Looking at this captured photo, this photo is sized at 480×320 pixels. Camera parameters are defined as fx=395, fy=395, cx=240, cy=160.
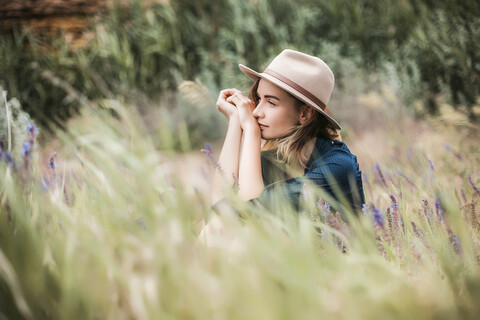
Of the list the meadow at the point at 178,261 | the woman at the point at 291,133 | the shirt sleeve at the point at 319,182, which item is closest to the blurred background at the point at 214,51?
the woman at the point at 291,133

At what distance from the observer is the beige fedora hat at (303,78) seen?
66.9 inches

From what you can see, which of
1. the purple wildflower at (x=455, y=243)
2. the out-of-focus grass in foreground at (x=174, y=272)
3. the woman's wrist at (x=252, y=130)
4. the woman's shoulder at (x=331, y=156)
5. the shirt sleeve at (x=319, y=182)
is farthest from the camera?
the woman's wrist at (x=252, y=130)

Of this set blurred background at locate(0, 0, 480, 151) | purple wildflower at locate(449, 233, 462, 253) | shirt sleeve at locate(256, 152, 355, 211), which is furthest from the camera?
blurred background at locate(0, 0, 480, 151)

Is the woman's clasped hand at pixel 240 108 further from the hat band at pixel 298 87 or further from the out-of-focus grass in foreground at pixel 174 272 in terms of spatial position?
the out-of-focus grass in foreground at pixel 174 272

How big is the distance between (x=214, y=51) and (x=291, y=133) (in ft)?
11.8

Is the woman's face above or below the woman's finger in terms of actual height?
below

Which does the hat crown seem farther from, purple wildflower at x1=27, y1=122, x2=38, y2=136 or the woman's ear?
purple wildflower at x1=27, y1=122, x2=38, y2=136

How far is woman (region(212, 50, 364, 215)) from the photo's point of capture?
1.65 meters

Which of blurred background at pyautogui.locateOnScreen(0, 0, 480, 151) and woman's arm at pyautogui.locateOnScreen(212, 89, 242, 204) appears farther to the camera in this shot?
blurred background at pyautogui.locateOnScreen(0, 0, 480, 151)

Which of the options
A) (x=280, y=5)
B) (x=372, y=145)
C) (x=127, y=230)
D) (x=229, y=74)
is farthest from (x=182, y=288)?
(x=280, y=5)

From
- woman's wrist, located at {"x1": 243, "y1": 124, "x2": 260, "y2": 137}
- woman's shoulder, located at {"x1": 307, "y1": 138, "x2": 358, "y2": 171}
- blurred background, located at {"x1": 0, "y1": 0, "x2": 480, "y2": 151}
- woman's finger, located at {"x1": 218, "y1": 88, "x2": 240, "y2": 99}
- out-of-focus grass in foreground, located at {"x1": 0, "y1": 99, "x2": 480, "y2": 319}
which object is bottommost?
out-of-focus grass in foreground, located at {"x1": 0, "y1": 99, "x2": 480, "y2": 319}

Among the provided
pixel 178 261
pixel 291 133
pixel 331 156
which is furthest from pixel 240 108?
pixel 178 261

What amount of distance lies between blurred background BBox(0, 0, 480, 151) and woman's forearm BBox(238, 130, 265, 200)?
6.88ft

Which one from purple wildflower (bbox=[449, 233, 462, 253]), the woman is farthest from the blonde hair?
purple wildflower (bbox=[449, 233, 462, 253])
